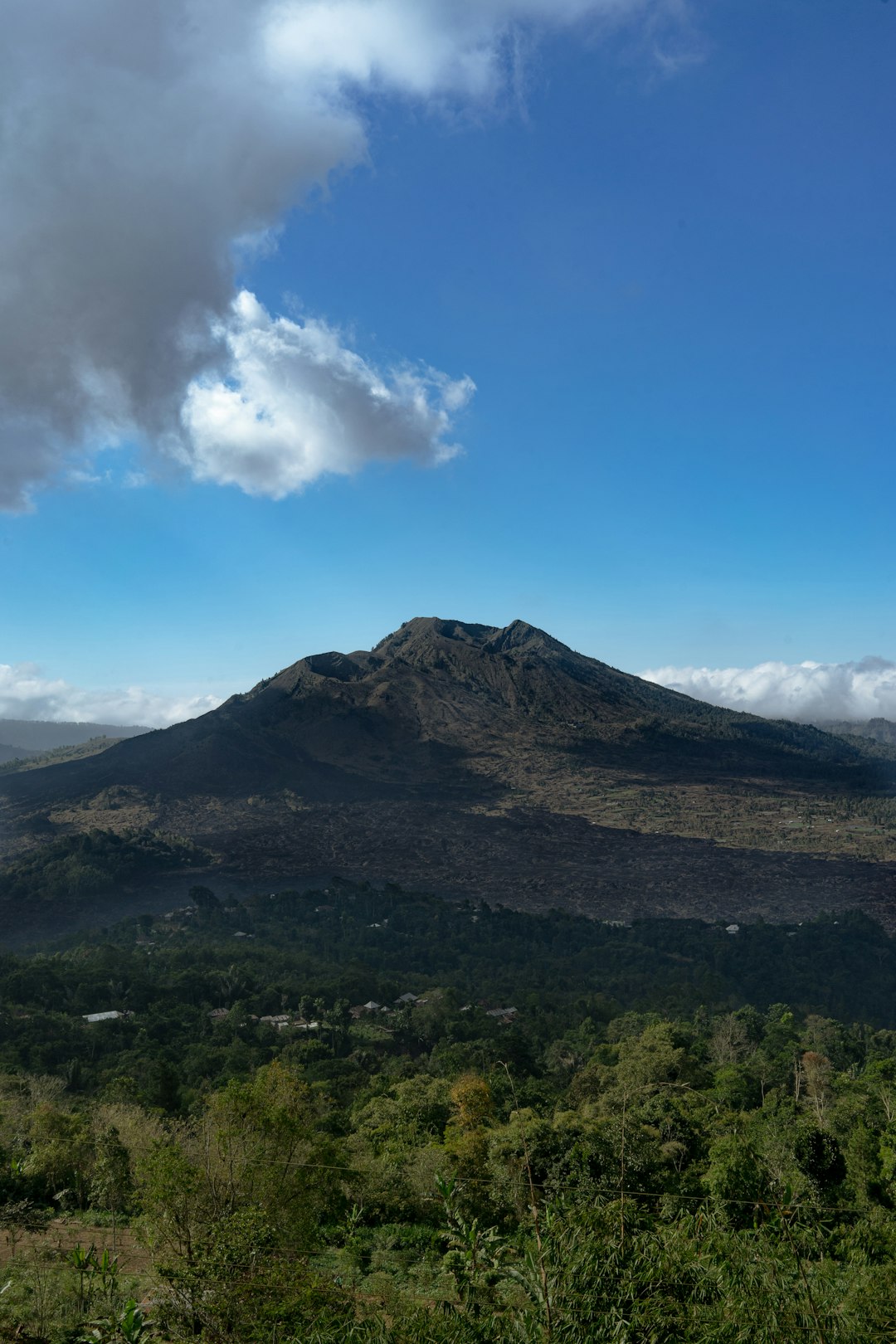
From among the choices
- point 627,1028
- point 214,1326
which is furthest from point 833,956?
point 214,1326

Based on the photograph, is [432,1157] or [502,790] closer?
[432,1157]

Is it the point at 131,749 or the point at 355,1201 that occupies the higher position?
the point at 131,749

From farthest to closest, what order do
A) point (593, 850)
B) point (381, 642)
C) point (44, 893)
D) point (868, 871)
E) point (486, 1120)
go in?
point (381, 642), point (593, 850), point (868, 871), point (44, 893), point (486, 1120)

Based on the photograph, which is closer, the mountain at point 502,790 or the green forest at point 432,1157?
the green forest at point 432,1157

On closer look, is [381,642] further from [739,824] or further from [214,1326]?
[214,1326]

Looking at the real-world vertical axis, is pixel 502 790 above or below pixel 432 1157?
above
